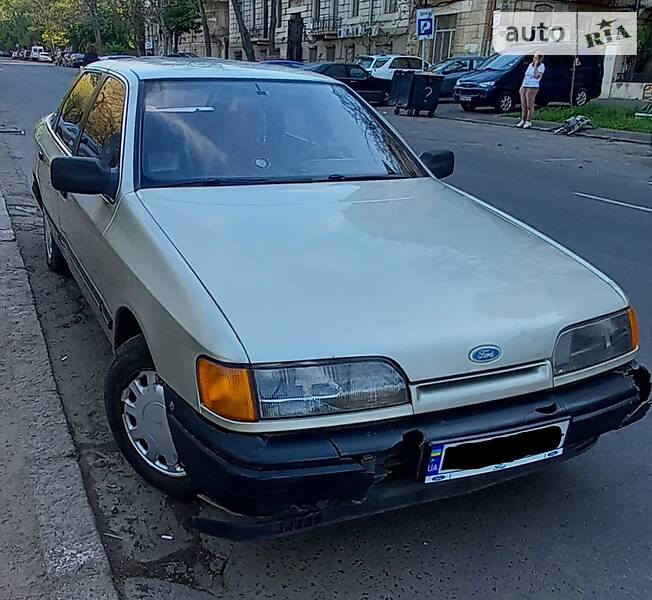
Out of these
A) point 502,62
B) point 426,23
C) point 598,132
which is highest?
point 426,23

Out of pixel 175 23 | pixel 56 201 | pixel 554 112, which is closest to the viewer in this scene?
pixel 56 201

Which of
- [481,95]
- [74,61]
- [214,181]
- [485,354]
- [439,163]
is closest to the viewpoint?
[485,354]

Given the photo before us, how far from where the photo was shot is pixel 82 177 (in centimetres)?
299

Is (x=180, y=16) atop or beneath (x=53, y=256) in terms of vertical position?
atop

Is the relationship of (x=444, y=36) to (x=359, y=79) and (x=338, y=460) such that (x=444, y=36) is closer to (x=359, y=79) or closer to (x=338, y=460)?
(x=359, y=79)

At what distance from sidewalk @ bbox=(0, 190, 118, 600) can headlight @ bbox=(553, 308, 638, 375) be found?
5.45 ft

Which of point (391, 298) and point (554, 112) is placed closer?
point (391, 298)

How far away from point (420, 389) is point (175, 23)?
53244 mm

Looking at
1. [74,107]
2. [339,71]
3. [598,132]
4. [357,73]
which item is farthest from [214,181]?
[357,73]

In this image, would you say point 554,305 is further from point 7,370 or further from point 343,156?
point 7,370

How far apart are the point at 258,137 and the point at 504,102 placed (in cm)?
1819

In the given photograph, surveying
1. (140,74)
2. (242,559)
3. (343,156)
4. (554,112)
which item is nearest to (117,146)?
(140,74)

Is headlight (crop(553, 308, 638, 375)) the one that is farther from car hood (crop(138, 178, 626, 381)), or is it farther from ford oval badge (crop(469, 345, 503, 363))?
ford oval badge (crop(469, 345, 503, 363))

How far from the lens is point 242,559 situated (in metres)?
2.45
